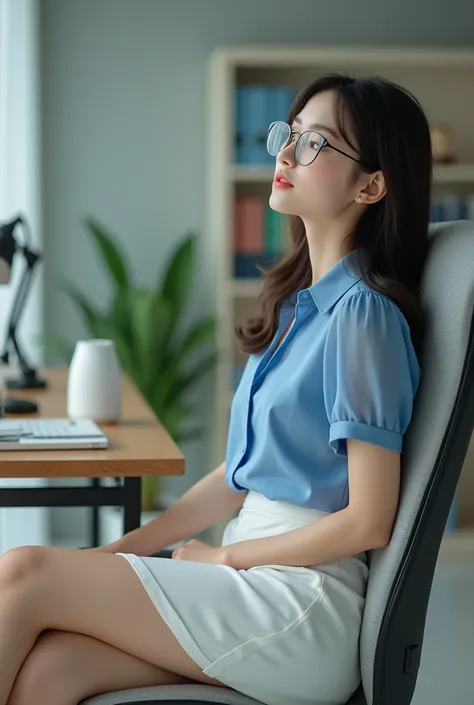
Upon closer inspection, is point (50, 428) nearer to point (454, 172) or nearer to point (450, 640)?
point (450, 640)

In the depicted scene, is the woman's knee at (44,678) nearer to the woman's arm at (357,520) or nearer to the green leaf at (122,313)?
the woman's arm at (357,520)

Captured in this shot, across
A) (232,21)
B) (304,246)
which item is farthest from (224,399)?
(304,246)

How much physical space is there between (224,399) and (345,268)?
8.00 ft

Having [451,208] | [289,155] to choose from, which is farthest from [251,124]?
[289,155]

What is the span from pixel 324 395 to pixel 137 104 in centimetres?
292

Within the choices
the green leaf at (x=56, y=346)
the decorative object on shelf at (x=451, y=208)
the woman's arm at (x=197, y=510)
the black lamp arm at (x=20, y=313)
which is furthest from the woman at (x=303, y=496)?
the decorative object on shelf at (x=451, y=208)

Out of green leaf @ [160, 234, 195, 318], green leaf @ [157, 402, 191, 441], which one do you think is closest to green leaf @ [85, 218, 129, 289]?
green leaf @ [160, 234, 195, 318]

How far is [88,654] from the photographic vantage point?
4.51 ft

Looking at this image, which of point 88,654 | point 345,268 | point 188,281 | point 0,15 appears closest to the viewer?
point 88,654

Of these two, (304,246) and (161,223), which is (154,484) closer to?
(161,223)

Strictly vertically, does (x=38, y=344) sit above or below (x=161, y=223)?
below

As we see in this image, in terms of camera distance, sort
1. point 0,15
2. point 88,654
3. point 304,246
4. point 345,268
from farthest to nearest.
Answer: point 0,15 < point 304,246 < point 345,268 < point 88,654

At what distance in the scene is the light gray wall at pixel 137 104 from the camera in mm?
4109

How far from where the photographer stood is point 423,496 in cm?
135
